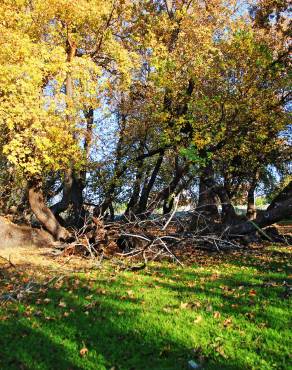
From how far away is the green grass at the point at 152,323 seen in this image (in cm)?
622

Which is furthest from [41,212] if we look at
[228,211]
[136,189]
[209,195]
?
[228,211]

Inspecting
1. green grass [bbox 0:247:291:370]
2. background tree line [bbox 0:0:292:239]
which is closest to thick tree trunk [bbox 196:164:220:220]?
background tree line [bbox 0:0:292:239]

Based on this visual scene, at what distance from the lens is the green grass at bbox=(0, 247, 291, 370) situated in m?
6.22

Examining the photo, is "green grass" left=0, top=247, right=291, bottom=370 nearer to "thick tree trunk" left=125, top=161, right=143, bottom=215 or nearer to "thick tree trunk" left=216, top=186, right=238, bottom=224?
"thick tree trunk" left=216, top=186, right=238, bottom=224

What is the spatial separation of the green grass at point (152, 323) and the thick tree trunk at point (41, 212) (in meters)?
7.36

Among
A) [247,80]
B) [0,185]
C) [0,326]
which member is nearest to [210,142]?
[247,80]

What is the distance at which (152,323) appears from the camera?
7449mm

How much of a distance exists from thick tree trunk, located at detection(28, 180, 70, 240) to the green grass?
7.36 metres

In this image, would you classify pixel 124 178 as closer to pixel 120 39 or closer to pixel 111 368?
pixel 120 39

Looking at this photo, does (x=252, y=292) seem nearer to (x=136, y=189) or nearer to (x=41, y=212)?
(x=41, y=212)

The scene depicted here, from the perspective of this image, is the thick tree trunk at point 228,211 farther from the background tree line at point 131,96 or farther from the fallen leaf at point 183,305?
the fallen leaf at point 183,305

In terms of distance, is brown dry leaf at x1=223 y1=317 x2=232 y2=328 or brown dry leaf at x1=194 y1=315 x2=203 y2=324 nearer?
brown dry leaf at x1=223 y1=317 x2=232 y2=328

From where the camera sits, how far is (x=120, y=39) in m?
22.4

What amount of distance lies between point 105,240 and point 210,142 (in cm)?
730
